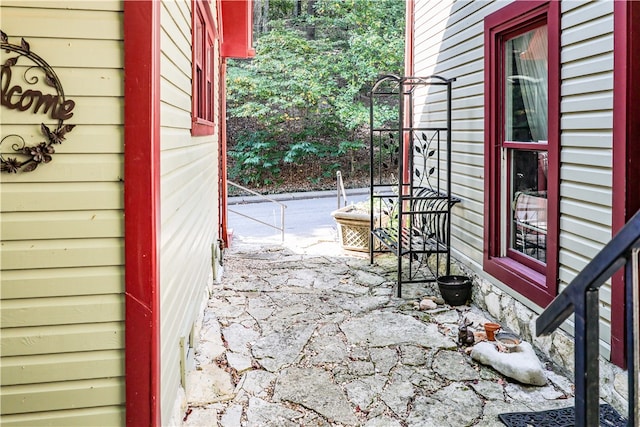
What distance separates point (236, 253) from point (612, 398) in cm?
525

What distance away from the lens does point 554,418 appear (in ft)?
8.87

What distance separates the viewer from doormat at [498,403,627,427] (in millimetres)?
2617

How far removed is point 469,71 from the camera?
15.8 ft

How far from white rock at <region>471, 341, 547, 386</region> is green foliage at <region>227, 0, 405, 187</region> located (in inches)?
545

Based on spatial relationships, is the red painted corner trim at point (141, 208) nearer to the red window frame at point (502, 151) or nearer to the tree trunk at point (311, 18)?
the red window frame at point (502, 151)

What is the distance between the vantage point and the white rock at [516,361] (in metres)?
3.08

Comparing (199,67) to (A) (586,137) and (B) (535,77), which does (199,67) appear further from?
(A) (586,137)

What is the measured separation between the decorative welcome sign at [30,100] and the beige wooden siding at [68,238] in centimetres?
2

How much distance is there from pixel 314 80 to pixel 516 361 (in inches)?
577

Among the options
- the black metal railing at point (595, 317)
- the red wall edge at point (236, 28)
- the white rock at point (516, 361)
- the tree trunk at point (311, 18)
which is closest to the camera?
the black metal railing at point (595, 317)

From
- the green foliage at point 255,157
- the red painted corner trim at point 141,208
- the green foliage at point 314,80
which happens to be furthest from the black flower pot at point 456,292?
the green foliage at point 255,157

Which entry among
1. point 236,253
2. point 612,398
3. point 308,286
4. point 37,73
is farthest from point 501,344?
point 236,253

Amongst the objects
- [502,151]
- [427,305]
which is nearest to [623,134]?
[502,151]

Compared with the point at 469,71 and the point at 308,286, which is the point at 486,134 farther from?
the point at 308,286
